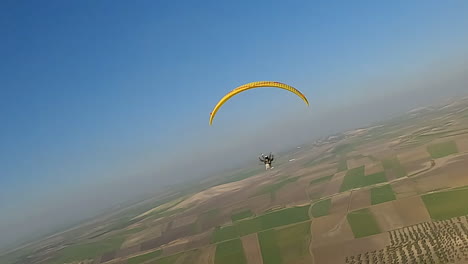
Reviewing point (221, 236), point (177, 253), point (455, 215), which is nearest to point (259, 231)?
point (221, 236)

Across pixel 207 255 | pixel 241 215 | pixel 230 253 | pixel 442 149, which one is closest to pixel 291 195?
pixel 241 215

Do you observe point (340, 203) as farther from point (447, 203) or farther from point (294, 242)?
point (447, 203)

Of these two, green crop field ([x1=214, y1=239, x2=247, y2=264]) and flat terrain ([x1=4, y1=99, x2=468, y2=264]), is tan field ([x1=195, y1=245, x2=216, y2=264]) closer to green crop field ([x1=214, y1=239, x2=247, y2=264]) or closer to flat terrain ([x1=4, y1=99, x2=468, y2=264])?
flat terrain ([x1=4, y1=99, x2=468, y2=264])

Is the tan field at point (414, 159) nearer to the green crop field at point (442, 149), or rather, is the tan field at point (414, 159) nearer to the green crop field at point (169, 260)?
the green crop field at point (442, 149)

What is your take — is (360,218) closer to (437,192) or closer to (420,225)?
(420,225)

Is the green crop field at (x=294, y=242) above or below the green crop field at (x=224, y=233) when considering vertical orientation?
below

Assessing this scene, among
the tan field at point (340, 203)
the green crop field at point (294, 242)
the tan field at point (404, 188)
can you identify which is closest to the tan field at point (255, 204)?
the tan field at point (340, 203)

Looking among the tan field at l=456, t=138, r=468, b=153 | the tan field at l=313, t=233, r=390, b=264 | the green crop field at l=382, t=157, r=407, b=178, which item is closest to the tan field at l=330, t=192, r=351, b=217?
the tan field at l=313, t=233, r=390, b=264
